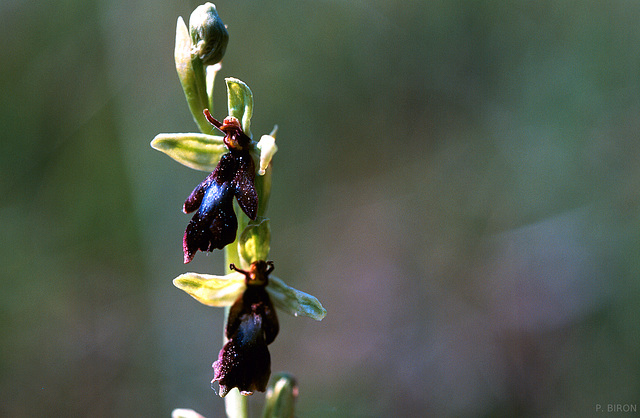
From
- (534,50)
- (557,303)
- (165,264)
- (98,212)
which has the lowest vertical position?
(557,303)

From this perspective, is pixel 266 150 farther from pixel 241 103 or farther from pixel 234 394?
pixel 234 394

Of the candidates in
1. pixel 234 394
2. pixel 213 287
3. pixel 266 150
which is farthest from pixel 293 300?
pixel 266 150

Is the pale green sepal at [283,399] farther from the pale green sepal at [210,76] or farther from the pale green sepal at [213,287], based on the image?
the pale green sepal at [210,76]

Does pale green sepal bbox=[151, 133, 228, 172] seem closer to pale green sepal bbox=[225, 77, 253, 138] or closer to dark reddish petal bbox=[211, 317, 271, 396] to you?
pale green sepal bbox=[225, 77, 253, 138]

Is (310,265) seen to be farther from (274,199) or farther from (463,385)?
(463,385)

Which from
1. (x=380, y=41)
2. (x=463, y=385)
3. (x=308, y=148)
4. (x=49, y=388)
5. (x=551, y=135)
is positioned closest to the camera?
(x=49, y=388)

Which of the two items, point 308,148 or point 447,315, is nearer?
point 447,315

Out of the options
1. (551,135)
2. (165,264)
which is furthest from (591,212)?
(165,264)
